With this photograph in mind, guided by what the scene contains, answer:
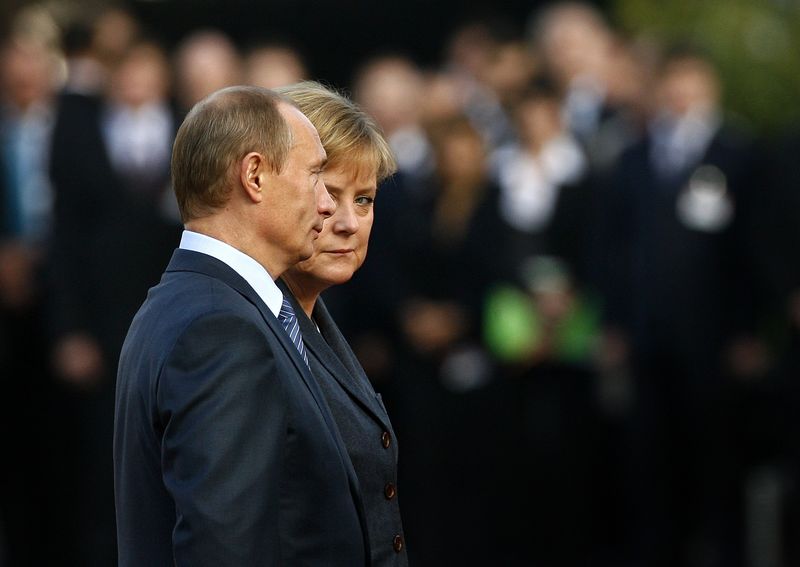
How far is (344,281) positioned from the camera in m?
3.51

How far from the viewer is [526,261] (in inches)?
323

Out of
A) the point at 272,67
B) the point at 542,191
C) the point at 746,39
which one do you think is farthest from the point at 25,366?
the point at 746,39

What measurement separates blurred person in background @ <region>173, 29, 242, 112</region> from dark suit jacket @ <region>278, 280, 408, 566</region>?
4932 mm

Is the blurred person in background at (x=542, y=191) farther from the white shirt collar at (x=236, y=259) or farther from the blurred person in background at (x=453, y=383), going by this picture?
the white shirt collar at (x=236, y=259)

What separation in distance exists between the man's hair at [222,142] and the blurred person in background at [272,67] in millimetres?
5086

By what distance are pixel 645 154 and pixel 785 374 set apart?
53.4 inches

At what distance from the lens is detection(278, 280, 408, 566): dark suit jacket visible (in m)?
3.15

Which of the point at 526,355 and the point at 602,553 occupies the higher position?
the point at 526,355

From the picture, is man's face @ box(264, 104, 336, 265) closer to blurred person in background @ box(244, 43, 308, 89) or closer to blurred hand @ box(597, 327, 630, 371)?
blurred person in background @ box(244, 43, 308, 89)

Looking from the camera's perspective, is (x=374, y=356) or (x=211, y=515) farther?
(x=374, y=356)

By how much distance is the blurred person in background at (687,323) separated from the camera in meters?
8.11

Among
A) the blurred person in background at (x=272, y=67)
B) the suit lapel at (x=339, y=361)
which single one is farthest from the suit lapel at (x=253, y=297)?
the blurred person in background at (x=272, y=67)

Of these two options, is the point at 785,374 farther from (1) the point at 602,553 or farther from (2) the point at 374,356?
(2) the point at 374,356

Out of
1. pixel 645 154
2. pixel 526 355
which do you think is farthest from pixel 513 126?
pixel 526 355
